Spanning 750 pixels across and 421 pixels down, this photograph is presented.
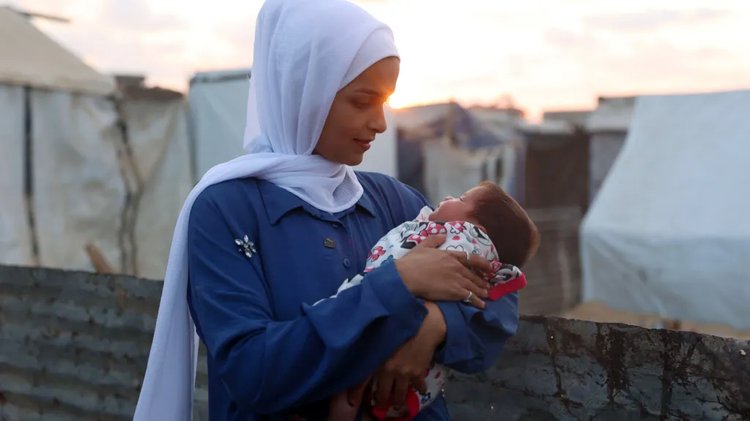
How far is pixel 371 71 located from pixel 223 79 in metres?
6.97

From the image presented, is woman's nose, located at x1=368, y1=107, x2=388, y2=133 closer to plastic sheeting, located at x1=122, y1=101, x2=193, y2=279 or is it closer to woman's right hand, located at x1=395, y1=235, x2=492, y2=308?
woman's right hand, located at x1=395, y1=235, x2=492, y2=308

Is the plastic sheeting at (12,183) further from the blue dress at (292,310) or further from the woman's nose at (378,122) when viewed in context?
the woman's nose at (378,122)

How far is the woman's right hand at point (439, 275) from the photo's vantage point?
4.08ft

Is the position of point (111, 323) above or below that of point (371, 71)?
below

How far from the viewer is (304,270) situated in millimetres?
1356

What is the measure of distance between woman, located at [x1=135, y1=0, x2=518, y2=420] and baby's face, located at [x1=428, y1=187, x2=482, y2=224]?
129 mm

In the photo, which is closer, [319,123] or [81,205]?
[319,123]

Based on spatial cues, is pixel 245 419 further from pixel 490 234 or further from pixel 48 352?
pixel 48 352

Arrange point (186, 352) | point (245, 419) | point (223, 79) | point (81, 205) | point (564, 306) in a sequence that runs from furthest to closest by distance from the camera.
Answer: point (564, 306) < point (223, 79) < point (81, 205) < point (186, 352) < point (245, 419)

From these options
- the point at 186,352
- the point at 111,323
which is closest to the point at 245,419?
the point at 186,352

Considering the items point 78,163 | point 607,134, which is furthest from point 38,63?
point 607,134

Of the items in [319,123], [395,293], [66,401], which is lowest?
[66,401]

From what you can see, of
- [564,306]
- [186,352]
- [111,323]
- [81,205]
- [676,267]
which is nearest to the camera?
[186,352]

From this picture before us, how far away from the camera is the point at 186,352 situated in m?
1.58
